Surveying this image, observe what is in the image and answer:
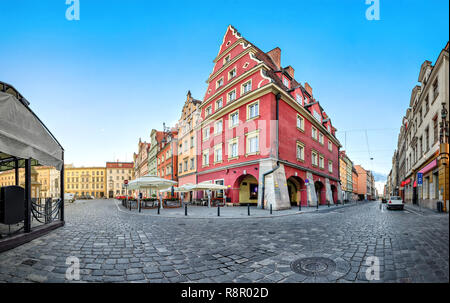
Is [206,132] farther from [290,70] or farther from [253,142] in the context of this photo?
[290,70]

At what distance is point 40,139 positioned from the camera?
6.95 m

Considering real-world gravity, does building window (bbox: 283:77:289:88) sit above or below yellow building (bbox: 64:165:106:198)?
above

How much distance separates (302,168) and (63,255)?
22.3 meters

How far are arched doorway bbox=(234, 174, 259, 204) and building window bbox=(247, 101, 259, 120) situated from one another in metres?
6.05

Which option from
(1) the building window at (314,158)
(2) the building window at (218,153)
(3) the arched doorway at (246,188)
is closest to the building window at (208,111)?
(2) the building window at (218,153)

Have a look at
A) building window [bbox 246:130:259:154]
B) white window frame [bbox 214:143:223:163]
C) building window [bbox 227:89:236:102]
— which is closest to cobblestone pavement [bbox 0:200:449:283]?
building window [bbox 246:130:259:154]

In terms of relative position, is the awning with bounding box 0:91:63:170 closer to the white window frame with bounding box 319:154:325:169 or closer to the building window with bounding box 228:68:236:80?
the building window with bounding box 228:68:236:80

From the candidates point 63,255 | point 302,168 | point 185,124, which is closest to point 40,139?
point 63,255

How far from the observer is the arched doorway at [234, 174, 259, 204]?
22.9 metres

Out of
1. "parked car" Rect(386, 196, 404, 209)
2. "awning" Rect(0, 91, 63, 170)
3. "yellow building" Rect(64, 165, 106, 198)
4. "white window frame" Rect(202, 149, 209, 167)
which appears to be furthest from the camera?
"yellow building" Rect(64, 165, 106, 198)

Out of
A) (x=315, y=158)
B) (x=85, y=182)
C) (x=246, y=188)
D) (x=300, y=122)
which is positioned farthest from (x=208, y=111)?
(x=85, y=182)

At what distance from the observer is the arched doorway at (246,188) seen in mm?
22938
